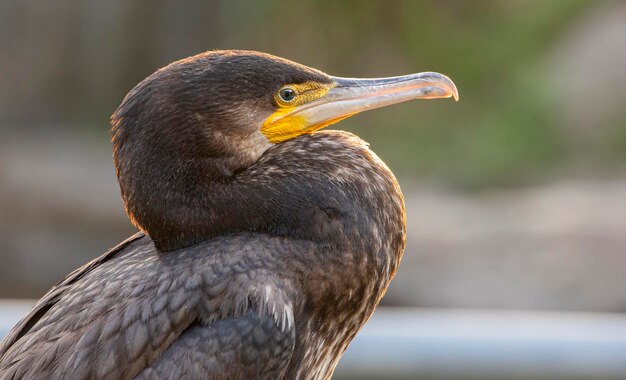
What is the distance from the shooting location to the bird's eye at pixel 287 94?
306cm

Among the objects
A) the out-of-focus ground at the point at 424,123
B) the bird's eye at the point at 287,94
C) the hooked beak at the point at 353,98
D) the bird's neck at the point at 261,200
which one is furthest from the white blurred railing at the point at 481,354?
the out-of-focus ground at the point at 424,123

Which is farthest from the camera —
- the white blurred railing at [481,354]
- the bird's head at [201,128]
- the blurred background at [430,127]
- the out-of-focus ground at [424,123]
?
A: the out-of-focus ground at [424,123]

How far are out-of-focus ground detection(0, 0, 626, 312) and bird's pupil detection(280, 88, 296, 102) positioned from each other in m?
5.56

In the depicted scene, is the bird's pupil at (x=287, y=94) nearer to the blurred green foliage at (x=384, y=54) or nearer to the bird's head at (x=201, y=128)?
the bird's head at (x=201, y=128)

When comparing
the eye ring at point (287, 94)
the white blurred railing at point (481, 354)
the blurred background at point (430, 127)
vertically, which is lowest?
the white blurred railing at point (481, 354)

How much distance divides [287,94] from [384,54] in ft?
33.3

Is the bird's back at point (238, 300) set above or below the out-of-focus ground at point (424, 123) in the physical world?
below

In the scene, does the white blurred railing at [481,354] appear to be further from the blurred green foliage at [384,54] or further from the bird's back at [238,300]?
the blurred green foliage at [384,54]

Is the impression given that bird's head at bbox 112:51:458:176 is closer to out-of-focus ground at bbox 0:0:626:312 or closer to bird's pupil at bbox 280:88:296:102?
bird's pupil at bbox 280:88:296:102

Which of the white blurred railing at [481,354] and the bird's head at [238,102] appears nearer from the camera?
the bird's head at [238,102]

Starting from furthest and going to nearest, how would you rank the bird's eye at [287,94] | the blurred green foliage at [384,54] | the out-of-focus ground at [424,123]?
the blurred green foliage at [384,54]
the out-of-focus ground at [424,123]
the bird's eye at [287,94]

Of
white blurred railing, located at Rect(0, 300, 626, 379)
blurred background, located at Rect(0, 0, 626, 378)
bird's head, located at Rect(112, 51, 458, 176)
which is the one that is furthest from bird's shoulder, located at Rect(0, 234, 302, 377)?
blurred background, located at Rect(0, 0, 626, 378)

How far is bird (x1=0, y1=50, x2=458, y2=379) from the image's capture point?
2.76 metres

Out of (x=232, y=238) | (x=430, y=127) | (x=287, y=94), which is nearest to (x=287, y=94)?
(x=287, y=94)
